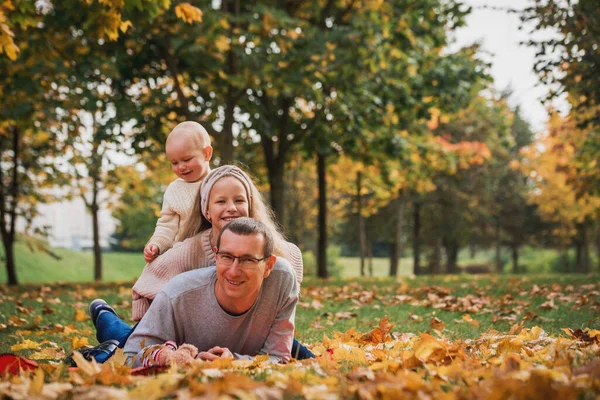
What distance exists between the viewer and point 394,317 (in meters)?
6.26

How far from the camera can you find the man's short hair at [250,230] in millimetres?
3314

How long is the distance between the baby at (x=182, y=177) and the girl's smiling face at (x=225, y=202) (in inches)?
17.4

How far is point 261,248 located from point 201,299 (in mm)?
487

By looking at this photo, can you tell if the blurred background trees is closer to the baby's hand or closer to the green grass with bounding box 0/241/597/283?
the baby's hand

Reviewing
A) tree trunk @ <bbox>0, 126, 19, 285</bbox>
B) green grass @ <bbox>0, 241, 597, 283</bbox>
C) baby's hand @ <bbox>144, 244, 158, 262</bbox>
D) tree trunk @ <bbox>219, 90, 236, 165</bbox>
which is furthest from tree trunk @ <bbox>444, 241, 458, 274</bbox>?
baby's hand @ <bbox>144, 244, 158, 262</bbox>

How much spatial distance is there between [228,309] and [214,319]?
11cm

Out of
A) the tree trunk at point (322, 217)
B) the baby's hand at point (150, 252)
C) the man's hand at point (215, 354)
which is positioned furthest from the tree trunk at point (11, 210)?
the man's hand at point (215, 354)

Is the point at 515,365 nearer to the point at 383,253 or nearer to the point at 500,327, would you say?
the point at 500,327

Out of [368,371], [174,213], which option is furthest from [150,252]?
[368,371]

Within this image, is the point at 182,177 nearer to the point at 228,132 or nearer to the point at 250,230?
the point at 250,230

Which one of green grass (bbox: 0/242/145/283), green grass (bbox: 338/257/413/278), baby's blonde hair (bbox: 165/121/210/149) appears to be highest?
baby's blonde hair (bbox: 165/121/210/149)

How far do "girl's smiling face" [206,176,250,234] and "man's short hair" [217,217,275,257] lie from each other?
1.34ft

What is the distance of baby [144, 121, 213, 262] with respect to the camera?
428 cm

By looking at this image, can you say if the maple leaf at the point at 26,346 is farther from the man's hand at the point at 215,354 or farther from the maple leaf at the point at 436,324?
the maple leaf at the point at 436,324
